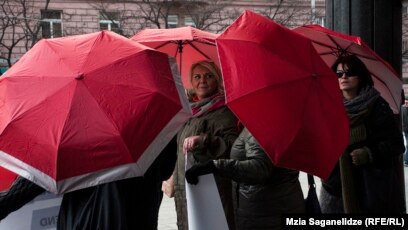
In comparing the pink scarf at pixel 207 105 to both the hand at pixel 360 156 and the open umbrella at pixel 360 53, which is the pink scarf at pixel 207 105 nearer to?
the open umbrella at pixel 360 53

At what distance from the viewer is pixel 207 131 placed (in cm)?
407

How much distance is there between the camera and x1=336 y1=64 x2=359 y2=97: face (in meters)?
4.17

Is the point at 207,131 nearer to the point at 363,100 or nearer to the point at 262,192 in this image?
the point at 262,192

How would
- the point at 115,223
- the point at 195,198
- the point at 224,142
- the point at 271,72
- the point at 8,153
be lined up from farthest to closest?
the point at 224,142
the point at 195,198
the point at 271,72
the point at 115,223
the point at 8,153

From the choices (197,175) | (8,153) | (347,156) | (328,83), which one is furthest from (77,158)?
(347,156)

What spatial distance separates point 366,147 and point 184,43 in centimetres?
151

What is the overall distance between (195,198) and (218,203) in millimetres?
139

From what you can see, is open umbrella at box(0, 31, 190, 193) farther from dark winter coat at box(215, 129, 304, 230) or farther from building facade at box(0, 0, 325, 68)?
building facade at box(0, 0, 325, 68)

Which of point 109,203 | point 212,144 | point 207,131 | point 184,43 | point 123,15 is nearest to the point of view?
point 109,203

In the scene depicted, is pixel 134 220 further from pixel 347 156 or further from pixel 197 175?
pixel 347 156

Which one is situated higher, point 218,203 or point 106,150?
point 106,150

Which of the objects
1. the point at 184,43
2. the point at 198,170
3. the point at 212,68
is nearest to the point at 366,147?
the point at 212,68

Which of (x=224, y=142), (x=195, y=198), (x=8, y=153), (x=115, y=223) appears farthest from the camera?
(x=224, y=142)

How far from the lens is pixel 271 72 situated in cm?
320
